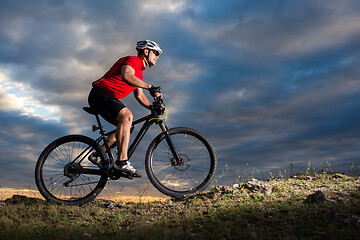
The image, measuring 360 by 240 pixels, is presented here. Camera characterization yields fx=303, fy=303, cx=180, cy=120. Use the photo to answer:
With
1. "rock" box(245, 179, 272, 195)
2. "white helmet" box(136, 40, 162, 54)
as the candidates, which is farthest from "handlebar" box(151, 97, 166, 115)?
"rock" box(245, 179, 272, 195)

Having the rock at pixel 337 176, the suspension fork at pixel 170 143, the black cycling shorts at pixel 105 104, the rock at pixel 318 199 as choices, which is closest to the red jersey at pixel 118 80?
the black cycling shorts at pixel 105 104

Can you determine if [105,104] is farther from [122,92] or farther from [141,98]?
[141,98]

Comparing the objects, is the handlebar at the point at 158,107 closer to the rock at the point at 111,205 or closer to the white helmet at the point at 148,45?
the white helmet at the point at 148,45

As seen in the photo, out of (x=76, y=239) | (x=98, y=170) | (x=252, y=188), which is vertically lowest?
(x=76, y=239)

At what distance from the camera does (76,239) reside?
472 cm

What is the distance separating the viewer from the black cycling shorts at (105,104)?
6.52 metres

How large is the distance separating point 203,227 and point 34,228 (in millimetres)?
2983

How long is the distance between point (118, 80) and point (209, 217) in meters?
3.47

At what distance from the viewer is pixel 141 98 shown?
23.0 ft

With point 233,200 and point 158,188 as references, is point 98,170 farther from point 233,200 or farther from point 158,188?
point 233,200

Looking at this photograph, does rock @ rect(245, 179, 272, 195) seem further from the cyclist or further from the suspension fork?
the cyclist

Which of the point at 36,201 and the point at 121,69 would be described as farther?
the point at 36,201

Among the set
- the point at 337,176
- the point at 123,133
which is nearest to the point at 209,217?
the point at 123,133

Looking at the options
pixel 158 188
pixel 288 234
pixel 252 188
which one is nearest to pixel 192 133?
pixel 158 188
